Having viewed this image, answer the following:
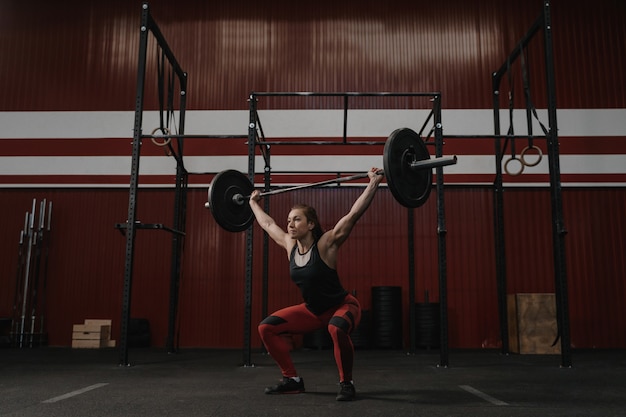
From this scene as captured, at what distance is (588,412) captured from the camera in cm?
249

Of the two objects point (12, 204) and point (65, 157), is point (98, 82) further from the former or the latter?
point (12, 204)

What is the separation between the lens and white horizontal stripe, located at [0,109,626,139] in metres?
6.90

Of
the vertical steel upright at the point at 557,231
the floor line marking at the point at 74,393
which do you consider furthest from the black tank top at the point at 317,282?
the vertical steel upright at the point at 557,231

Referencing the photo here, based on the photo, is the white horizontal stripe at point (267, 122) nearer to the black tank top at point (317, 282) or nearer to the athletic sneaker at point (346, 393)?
the black tank top at point (317, 282)

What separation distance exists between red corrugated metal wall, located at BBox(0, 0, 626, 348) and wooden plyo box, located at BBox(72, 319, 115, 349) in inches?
10.7

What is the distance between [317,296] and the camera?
2904 millimetres

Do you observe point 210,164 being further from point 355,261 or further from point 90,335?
point 90,335

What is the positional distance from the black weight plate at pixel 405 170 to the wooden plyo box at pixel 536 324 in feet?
10.7

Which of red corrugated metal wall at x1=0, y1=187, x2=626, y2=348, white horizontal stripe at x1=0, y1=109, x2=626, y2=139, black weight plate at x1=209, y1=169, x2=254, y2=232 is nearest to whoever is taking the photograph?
black weight plate at x1=209, y1=169, x2=254, y2=232

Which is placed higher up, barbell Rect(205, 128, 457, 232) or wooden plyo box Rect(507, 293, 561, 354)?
barbell Rect(205, 128, 457, 232)

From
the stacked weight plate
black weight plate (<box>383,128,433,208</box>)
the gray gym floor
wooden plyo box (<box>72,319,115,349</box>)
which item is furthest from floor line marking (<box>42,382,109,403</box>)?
the stacked weight plate

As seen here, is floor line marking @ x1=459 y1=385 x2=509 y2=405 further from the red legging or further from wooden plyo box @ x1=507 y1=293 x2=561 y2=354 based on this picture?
wooden plyo box @ x1=507 y1=293 x2=561 y2=354

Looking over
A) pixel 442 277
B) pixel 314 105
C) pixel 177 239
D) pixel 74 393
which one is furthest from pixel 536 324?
pixel 74 393

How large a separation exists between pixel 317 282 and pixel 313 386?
0.90m
